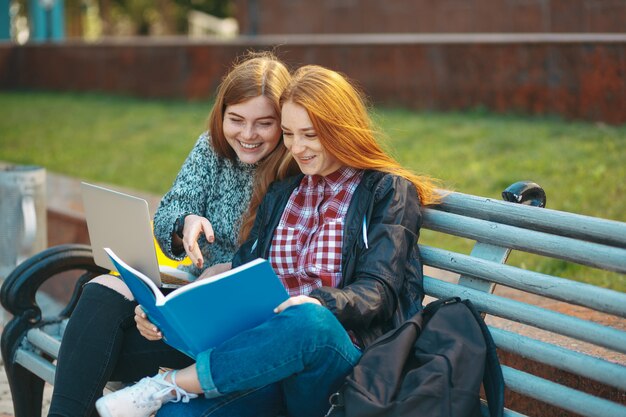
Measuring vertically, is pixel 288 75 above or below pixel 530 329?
above

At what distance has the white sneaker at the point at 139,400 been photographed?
286 cm

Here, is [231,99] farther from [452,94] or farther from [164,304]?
[452,94]

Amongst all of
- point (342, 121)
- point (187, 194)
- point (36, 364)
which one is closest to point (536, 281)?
point (342, 121)

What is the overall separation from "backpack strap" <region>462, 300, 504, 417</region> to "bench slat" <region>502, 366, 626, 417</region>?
0.36ft

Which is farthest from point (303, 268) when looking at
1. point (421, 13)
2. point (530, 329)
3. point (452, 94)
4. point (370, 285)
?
point (421, 13)

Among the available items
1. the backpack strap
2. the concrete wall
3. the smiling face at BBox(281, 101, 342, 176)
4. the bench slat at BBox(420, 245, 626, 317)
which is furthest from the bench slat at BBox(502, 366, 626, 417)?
the concrete wall

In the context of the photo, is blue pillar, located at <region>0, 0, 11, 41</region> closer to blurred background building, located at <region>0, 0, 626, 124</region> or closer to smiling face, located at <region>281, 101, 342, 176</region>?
blurred background building, located at <region>0, 0, 626, 124</region>

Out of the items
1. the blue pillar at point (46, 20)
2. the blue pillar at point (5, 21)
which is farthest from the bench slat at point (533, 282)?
the blue pillar at point (5, 21)

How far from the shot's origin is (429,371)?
2.58 m

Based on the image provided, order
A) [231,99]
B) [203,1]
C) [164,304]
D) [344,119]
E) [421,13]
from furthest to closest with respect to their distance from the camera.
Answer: [203,1]
[421,13]
[231,99]
[344,119]
[164,304]

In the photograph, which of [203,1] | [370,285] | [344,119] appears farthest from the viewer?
[203,1]

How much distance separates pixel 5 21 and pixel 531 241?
23.9m

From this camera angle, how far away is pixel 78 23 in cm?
3662

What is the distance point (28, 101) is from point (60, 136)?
11.6ft
